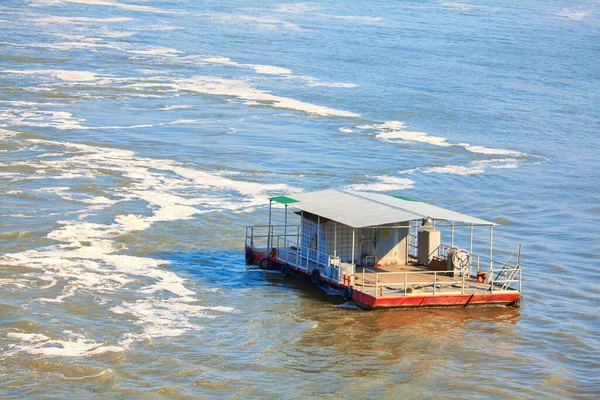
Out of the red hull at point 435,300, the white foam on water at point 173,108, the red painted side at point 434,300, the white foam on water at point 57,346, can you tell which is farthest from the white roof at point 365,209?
the white foam on water at point 173,108

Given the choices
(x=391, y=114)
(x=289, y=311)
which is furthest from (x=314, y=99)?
(x=289, y=311)

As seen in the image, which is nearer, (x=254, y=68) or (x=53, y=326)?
(x=53, y=326)

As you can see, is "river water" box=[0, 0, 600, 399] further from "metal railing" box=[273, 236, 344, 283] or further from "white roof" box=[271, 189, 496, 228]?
"white roof" box=[271, 189, 496, 228]

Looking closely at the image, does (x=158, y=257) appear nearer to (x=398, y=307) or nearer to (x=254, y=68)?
(x=398, y=307)

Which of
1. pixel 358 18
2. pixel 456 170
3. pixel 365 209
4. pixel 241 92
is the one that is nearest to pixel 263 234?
pixel 365 209

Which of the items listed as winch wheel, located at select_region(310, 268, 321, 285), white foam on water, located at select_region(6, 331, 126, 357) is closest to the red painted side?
winch wheel, located at select_region(310, 268, 321, 285)

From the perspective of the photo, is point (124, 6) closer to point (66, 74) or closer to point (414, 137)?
point (66, 74)
